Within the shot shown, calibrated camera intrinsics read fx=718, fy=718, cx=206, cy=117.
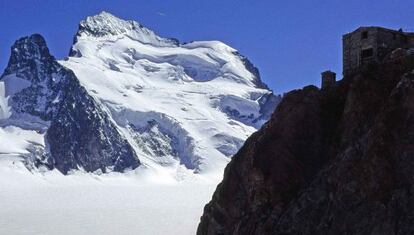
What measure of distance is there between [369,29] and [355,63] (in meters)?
2.52

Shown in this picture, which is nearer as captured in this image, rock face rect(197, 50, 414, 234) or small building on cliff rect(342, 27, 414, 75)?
rock face rect(197, 50, 414, 234)

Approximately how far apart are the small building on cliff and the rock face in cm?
308

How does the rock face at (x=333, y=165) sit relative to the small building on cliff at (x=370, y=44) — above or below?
below

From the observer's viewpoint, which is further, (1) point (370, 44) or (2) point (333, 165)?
(1) point (370, 44)

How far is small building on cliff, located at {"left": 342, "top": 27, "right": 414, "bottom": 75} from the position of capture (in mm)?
46750

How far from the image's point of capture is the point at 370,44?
46969 mm

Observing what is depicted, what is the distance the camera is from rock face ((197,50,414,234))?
36.1 meters

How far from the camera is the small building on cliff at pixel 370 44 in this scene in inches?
1841

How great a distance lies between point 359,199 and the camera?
36.6m

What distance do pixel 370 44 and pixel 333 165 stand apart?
1141 centimetres

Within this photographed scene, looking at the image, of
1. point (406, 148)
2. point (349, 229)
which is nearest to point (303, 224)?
point (349, 229)

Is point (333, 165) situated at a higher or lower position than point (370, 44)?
lower

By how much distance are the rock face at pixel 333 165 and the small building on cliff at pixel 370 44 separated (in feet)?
10.1

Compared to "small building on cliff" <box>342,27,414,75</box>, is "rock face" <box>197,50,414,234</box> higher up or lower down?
lower down
